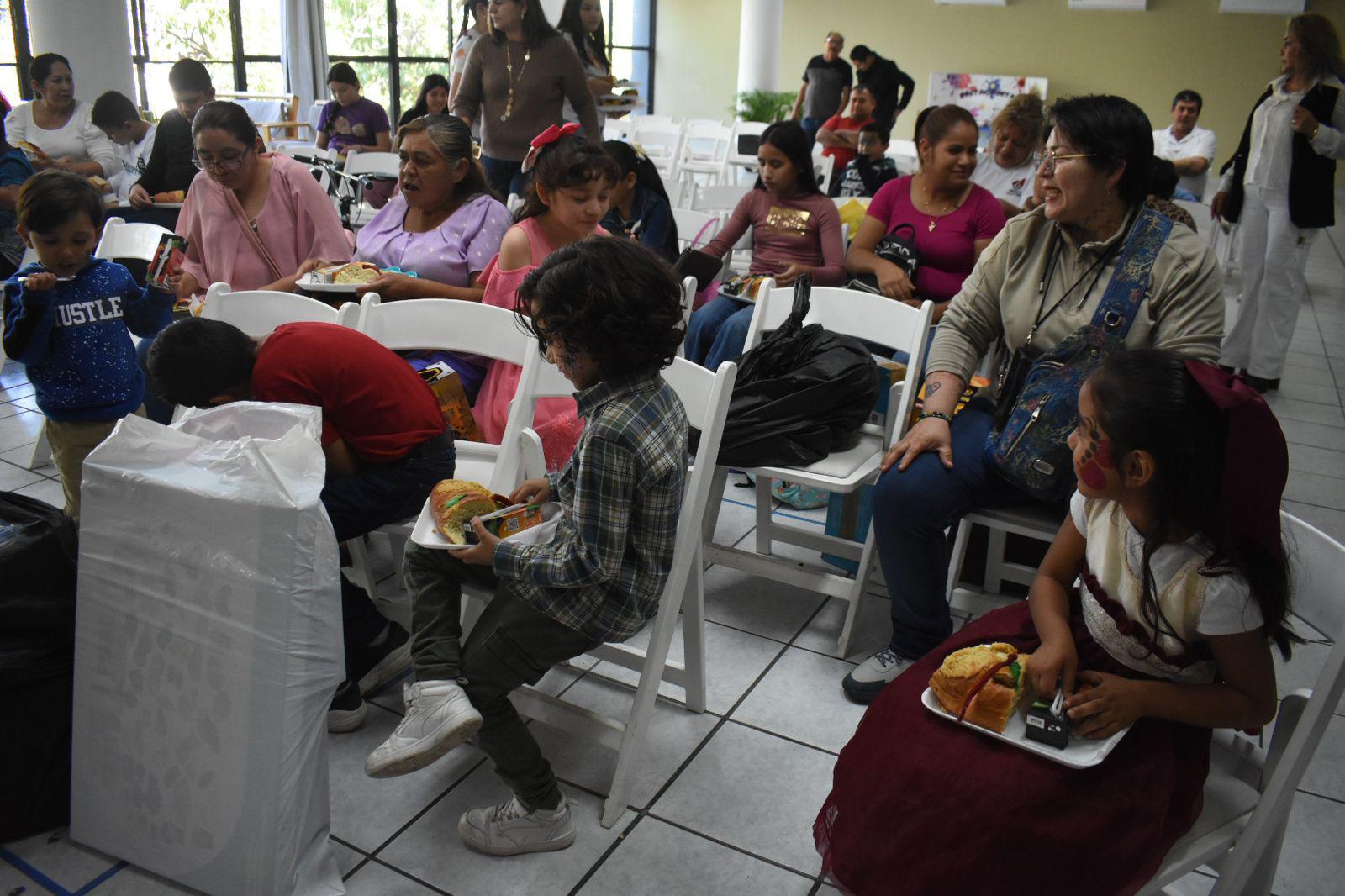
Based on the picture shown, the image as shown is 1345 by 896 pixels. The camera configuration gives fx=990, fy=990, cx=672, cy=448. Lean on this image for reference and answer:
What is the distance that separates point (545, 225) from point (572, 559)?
1.41 metres

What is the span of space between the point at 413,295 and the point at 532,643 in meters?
1.48

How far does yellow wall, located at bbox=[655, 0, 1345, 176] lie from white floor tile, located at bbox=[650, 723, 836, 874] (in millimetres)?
11155

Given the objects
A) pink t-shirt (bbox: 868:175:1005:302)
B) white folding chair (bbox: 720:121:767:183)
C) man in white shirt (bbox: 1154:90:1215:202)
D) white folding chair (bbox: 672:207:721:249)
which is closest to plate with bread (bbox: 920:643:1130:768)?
pink t-shirt (bbox: 868:175:1005:302)

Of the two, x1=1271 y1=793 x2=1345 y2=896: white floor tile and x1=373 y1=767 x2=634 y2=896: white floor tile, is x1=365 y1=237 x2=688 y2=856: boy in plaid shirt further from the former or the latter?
x1=1271 y1=793 x2=1345 y2=896: white floor tile

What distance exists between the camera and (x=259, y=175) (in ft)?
9.89

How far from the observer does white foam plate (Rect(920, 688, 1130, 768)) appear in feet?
4.28

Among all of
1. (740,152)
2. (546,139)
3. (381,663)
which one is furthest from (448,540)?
(740,152)

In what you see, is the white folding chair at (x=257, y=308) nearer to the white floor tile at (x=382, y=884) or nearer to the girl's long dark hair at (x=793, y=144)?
the white floor tile at (x=382, y=884)

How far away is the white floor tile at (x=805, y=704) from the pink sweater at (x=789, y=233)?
170 centimetres

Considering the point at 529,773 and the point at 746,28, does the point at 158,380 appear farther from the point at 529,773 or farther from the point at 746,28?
the point at 746,28

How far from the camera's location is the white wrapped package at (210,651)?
1.49 m

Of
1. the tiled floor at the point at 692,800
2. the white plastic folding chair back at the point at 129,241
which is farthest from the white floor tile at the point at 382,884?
the white plastic folding chair back at the point at 129,241

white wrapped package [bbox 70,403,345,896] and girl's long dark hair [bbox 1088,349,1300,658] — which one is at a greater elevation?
girl's long dark hair [bbox 1088,349,1300,658]

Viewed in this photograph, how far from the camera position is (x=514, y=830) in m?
1.75
